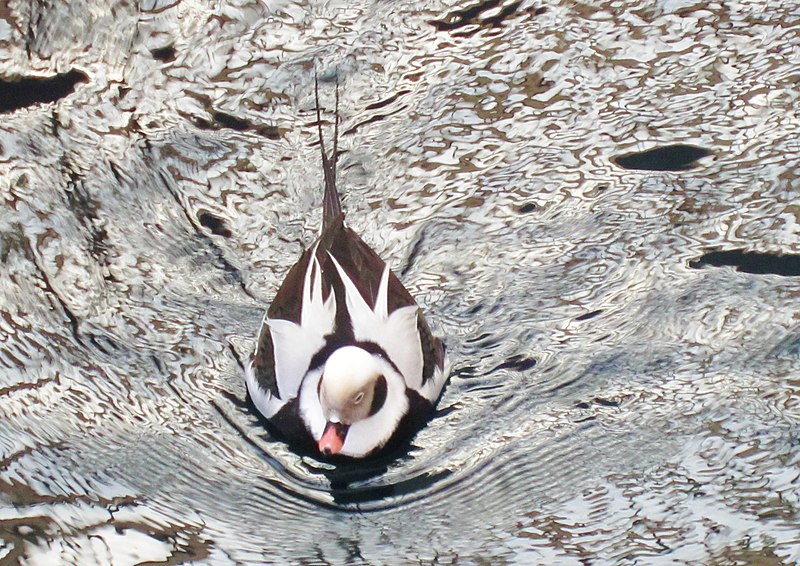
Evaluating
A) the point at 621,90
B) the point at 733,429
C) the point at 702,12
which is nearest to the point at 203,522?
the point at 733,429

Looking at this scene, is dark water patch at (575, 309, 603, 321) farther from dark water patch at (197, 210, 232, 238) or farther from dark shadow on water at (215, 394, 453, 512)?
dark water patch at (197, 210, 232, 238)

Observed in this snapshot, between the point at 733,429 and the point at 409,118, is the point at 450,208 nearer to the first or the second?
the point at 409,118

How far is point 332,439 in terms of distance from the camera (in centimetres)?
514

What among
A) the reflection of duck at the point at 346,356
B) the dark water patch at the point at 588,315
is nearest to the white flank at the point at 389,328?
the reflection of duck at the point at 346,356

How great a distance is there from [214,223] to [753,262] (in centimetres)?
267

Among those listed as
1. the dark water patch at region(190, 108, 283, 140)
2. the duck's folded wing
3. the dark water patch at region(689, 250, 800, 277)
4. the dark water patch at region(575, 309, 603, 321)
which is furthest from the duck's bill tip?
A: the dark water patch at region(190, 108, 283, 140)

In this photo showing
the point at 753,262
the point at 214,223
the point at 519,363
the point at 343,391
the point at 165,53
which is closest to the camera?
the point at 343,391

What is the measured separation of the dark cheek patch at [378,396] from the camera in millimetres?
5293

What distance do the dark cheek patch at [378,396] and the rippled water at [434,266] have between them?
0.25m

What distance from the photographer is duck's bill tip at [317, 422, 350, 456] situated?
16.8 feet

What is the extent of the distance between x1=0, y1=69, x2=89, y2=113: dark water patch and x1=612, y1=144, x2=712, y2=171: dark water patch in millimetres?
3070

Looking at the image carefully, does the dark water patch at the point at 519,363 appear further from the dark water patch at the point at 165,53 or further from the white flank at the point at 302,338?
the dark water patch at the point at 165,53

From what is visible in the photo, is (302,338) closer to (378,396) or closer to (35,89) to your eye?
(378,396)

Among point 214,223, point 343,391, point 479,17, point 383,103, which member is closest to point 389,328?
point 343,391
